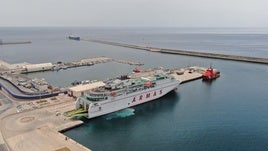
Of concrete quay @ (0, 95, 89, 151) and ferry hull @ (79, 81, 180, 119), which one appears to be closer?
concrete quay @ (0, 95, 89, 151)

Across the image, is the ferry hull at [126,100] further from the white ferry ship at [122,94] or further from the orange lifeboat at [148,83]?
the orange lifeboat at [148,83]

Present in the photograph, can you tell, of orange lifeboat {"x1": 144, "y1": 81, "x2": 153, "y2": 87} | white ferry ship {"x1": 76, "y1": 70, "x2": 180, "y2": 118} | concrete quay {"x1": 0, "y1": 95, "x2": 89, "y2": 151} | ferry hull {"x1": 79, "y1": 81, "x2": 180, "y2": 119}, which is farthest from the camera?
orange lifeboat {"x1": 144, "y1": 81, "x2": 153, "y2": 87}

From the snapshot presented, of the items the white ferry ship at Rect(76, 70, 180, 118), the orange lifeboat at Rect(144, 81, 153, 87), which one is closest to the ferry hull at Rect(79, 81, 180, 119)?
the white ferry ship at Rect(76, 70, 180, 118)

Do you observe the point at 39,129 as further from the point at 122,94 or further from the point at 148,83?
the point at 148,83

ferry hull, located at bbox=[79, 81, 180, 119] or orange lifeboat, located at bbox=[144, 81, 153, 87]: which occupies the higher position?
orange lifeboat, located at bbox=[144, 81, 153, 87]

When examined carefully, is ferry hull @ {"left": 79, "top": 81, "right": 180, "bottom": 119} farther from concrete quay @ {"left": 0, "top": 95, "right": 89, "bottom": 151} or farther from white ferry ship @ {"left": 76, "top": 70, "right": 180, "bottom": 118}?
concrete quay @ {"left": 0, "top": 95, "right": 89, "bottom": 151}

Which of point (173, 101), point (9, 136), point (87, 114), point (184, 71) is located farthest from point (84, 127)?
point (184, 71)

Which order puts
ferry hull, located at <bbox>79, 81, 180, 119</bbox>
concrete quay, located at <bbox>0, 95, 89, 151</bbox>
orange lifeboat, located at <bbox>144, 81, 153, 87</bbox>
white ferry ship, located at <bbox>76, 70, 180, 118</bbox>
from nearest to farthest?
concrete quay, located at <bbox>0, 95, 89, 151</bbox>
ferry hull, located at <bbox>79, 81, 180, 119</bbox>
white ferry ship, located at <bbox>76, 70, 180, 118</bbox>
orange lifeboat, located at <bbox>144, 81, 153, 87</bbox>

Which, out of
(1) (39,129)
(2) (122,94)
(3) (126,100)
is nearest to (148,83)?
(3) (126,100)
